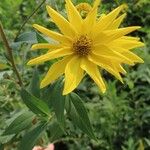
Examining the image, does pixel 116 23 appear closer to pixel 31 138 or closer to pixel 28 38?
pixel 28 38

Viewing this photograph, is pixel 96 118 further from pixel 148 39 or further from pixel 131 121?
pixel 148 39

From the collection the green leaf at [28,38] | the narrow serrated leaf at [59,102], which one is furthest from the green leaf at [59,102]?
the green leaf at [28,38]

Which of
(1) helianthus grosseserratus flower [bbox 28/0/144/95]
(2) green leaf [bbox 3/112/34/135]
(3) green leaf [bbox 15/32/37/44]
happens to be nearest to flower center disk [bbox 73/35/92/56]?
(1) helianthus grosseserratus flower [bbox 28/0/144/95]

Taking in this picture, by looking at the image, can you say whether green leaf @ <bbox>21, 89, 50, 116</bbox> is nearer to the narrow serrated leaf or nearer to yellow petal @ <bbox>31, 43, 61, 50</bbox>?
the narrow serrated leaf

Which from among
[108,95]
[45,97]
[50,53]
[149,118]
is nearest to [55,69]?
[50,53]

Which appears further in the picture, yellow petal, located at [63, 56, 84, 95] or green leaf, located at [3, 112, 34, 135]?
green leaf, located at [3, 112, 34, 135]
